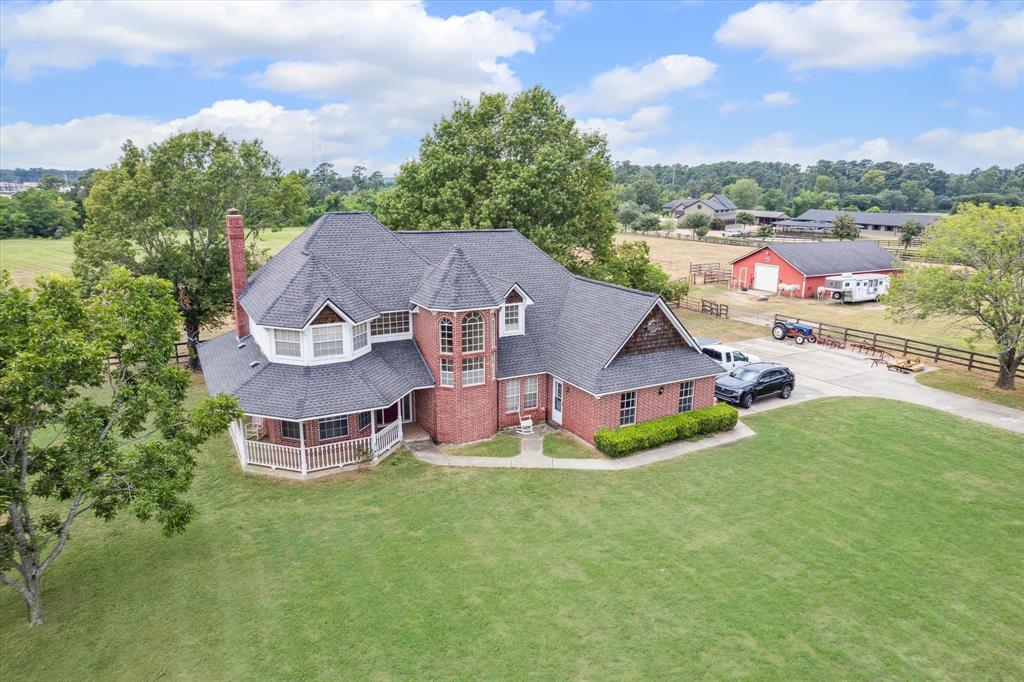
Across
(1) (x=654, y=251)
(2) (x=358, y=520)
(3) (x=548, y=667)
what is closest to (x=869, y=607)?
(3) (x=548, y=667)

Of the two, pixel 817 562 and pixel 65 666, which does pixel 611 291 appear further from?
pixel 65 666

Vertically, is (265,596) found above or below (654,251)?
below

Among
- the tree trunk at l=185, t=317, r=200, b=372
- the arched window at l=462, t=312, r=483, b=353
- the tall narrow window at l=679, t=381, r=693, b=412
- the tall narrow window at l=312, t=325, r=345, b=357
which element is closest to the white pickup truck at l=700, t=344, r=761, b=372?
the tall narrow window at l=679, t=381, r=693, b=412

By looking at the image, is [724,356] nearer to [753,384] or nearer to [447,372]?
[753,384]

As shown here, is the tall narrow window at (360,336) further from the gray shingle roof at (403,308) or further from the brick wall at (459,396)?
the brick wall at (459,396)

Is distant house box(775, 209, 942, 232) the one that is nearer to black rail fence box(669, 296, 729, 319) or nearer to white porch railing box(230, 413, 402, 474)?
black rail fence box(669, 296, 729, 319)

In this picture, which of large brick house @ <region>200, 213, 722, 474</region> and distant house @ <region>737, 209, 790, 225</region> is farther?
distant house @ <region>737, 209, 790, 225</region>
